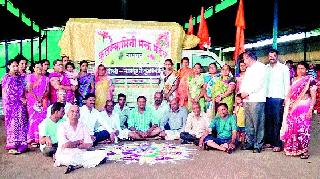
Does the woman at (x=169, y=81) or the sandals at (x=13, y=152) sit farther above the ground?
the woman at (x=169, y=81)

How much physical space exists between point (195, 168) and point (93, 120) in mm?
2555

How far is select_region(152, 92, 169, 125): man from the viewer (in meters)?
7.90

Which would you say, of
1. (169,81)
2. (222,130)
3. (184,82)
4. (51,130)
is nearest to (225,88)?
(184,82)

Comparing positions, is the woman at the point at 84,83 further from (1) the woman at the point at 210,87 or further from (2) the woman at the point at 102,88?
(1) the woman at the point at 210,87

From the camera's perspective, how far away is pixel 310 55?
16328 mm

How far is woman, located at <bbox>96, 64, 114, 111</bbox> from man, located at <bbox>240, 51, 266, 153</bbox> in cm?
274

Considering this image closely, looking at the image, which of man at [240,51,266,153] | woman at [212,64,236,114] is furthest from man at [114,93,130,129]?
man at [240,51,266,153]

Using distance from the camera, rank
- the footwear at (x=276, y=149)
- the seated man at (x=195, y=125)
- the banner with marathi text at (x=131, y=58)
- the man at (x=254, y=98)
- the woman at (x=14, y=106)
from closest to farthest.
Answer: the woman at (x=14, y=106) < the man at (x=254, y=98) < the footwear at (x=276, y=149) < the seated man at (x=195, y=125) < the banner with marathi text at (x=131, y=58)

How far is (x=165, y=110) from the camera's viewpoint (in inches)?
312

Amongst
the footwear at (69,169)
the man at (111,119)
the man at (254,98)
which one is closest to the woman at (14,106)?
the man at (111,119)

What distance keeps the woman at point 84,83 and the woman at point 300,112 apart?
12.1 feet

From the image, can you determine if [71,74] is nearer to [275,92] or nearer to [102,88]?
[102,88]

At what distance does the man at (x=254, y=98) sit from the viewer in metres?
6.34

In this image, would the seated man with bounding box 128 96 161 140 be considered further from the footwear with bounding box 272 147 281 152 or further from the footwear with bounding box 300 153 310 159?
the footwear with bounding box 300 153 310 159
